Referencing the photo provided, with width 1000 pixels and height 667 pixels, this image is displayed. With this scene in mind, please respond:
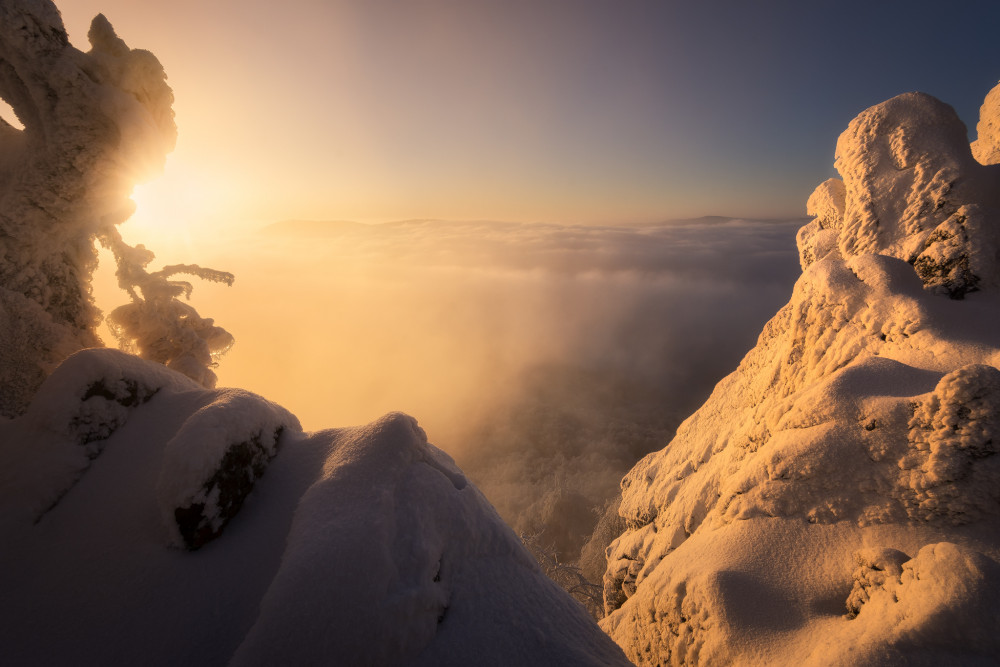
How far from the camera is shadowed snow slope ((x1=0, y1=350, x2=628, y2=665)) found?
2809 mm

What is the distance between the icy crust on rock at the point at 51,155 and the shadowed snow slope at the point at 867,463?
31.6 ft

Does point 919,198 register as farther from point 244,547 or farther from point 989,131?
point 244,547

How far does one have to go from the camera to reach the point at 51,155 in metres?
5.05

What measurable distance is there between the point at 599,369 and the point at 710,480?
159ft

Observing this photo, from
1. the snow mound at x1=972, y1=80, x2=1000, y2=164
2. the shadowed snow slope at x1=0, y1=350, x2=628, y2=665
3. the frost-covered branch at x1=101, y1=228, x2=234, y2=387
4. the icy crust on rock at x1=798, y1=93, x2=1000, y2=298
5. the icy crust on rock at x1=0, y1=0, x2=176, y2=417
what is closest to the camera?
the shadowed snow slope at x1=0, y1=350, x2=628, y2=665

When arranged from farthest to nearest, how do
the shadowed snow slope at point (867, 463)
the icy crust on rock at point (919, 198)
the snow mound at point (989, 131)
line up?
the snow mound at point (989, 131)
the icy crust on rock at point (919, 198)
the shadowed snow slope at point (867, 463)

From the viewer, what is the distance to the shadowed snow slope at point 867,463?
12.1 feet

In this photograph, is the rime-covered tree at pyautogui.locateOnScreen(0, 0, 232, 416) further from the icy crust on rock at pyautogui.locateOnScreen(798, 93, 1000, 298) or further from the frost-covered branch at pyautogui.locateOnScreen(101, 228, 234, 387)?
the icy crust on rock at pyautogui.locateOnScreen(798, 93, 1000, 298)

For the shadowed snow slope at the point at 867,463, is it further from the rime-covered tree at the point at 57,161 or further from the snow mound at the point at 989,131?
the rime-covered tree at the point at 57,161

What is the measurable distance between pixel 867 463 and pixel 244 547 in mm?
7103

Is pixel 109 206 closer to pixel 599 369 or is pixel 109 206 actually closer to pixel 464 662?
pixel 464 662

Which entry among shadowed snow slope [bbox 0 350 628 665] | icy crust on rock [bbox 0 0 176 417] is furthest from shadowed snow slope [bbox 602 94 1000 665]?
icy crust on rock [bbox 0 0 176 417]

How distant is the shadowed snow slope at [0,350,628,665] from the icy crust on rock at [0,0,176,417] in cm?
142

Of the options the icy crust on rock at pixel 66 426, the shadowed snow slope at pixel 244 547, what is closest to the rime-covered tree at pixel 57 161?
the icy crust on rock at pixel 66 426
